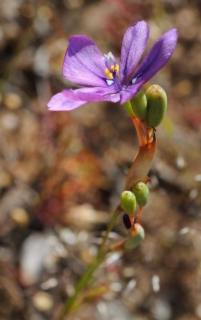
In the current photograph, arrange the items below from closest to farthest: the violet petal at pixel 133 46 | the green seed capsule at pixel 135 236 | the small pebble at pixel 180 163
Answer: the violet petal at pixel 133 46
the green seed capsule at pixel 135 236
the small pebble at pixel 180 163

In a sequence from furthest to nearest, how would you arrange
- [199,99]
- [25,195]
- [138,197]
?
[199,99] → [25,195] → [138,197]

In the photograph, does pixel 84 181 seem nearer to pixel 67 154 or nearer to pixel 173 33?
pixel 67 154

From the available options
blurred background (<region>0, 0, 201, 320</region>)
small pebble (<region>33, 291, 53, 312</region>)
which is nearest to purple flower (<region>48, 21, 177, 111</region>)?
blurred background (<region>0, 0, 201, 320</region>)

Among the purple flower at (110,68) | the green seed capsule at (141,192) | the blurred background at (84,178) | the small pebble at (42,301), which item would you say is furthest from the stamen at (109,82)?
the small pebble at (42,301)

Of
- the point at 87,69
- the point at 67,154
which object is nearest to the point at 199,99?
the point at 67,154

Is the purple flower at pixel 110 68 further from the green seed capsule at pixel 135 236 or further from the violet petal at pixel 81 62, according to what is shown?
the green seed capsule at pixel 135 236

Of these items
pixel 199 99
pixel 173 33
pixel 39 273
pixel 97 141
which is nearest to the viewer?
pixel 173 33

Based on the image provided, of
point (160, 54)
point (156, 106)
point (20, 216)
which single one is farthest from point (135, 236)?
point (20, 216)
